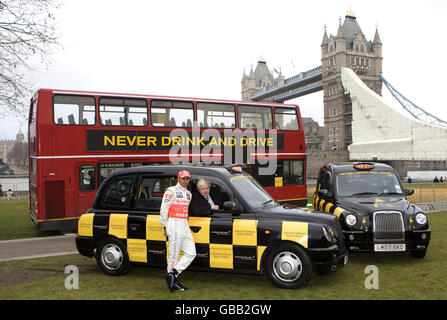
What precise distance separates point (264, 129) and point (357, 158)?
6666 cm

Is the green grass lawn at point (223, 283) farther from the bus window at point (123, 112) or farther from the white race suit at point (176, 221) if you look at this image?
the bus window at point (123, 112)

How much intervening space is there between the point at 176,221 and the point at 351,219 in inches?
137

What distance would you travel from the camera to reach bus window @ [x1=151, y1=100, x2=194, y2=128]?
41.1ft

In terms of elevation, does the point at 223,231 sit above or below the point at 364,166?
below

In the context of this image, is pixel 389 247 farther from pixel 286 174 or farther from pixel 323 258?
pixel 286 174

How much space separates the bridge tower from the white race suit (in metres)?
92.3

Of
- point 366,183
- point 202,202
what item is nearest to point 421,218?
point 366,183

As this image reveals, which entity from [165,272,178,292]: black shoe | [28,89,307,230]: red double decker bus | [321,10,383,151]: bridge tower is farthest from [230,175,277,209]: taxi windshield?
[321,10,383,151]: bridge tower

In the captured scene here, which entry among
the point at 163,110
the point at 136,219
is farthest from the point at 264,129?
the point at 136,219

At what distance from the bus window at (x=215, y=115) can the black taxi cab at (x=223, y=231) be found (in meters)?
7.17

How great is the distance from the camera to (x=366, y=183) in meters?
8.41

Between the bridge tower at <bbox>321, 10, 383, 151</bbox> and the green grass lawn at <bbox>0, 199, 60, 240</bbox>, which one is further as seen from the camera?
the bridge tower at <bbox>321, 10, 383, 151</bbox>

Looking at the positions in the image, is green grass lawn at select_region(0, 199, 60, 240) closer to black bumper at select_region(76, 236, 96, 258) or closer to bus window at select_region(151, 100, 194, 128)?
bus window at select_region(151, 100, 194, 128)

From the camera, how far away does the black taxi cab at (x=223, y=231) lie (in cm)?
539
